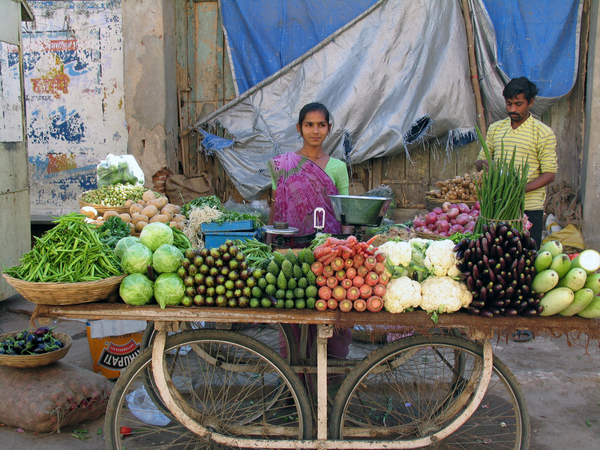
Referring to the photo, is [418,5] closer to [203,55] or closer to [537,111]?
[537,111]

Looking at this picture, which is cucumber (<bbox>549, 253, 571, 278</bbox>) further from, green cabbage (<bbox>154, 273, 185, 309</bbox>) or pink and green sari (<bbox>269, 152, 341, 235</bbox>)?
green cabbage (<bbox>154, 273, 185, 309</bbox>)

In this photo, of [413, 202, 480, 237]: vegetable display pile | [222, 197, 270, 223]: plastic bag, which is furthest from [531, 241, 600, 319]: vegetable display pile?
[222, 197, 270, 223]: plastic bag

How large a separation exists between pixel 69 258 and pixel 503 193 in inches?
94.0

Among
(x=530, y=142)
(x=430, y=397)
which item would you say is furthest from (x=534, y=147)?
(x=430, y=397)

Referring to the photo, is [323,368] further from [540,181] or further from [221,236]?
[540,181]

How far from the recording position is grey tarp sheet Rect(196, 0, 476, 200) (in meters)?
5.46

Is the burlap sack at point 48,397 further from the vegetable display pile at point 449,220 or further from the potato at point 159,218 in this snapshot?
the vegetable display pile at point 449,220

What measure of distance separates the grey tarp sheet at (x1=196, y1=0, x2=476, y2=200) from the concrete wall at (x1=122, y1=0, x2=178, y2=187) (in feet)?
3.27

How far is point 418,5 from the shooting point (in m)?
5.45

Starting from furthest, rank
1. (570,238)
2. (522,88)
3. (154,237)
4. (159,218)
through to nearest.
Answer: (570,238), (159,218), (522,88), (154,237)

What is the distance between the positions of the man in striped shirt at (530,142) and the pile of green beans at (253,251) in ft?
6.64

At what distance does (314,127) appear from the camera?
335 cm

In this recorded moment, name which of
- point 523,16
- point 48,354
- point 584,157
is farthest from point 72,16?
point 584,157

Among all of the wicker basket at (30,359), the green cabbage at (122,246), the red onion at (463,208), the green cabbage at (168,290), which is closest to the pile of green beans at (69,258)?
the green cabbage at (122,246)
